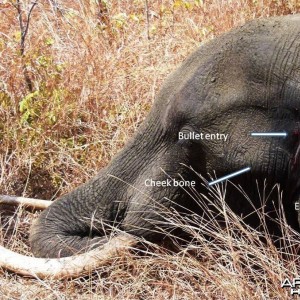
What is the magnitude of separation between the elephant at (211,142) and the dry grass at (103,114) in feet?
0.55

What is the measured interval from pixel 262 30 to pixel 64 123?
6.29 ft

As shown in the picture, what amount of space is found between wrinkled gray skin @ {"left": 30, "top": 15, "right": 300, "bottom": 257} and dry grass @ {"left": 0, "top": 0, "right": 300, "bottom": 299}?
0.60ft

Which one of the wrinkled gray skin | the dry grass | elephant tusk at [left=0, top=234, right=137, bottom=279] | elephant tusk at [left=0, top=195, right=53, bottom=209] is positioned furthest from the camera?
elephant tusk at [left=0, top=195, right=53, bottom=209]

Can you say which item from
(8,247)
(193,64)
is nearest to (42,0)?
(8,247)

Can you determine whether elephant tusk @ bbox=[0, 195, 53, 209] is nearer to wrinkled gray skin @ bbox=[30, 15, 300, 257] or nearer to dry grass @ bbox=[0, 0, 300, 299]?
dry grass @ bbox=[0, 0, 300, 299]

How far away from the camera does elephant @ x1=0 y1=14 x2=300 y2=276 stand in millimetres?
3229

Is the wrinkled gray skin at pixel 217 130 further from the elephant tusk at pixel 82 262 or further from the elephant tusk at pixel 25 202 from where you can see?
the elephant tusk at pixel 25 202

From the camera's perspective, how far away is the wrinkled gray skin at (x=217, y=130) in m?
3.22

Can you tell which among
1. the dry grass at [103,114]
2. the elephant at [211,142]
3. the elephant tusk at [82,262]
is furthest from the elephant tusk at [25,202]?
the elephant tusk at [82,262]

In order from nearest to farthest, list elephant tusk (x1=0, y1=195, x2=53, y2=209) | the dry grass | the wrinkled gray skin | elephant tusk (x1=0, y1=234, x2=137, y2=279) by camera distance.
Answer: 1. the wrinkled gray skin
2. the dry grass
3. elephant tusk (x1=0, y1=234, x2=137, y2=279)
4. elephant tusk (x1=0, y1=195, x2=53, y2=209)

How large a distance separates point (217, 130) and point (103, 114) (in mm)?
1841

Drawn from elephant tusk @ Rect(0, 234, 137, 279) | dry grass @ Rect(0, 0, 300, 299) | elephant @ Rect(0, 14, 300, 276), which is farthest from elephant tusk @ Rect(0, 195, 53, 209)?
elephant tusk @ Rect(0, 234, 137, 279)

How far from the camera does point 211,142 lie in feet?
10.9

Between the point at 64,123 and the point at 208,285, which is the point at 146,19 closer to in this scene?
the point at 64,123
